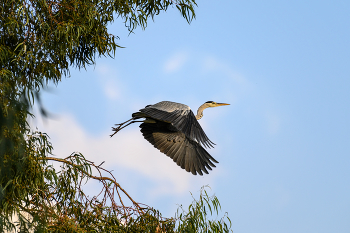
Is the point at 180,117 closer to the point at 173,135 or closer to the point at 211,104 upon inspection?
the point at 173,135

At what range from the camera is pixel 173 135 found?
5.32 metres

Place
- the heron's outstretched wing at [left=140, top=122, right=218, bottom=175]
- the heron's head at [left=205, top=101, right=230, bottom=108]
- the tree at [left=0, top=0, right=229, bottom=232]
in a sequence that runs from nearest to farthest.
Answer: the tree at [left=0, top=0, right=229, bottom=232] → the heron's outstretched wing at [left=140, top=122, right=218, bottom=175] → the heron's head at [left=205, top=101, right=230, bottom=108]

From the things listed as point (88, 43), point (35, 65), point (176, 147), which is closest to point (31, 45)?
point (35, 65)

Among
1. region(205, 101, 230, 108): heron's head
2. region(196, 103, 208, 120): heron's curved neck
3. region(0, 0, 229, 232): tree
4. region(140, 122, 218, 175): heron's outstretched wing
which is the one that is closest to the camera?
region(0, 0, 229, 232): tree

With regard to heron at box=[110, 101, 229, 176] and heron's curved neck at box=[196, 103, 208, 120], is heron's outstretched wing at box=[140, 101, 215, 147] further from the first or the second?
heron's curved neck at box=[196, 103, 208, 120]

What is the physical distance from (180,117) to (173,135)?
878 mm

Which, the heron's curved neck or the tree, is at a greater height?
the heron's curved neck

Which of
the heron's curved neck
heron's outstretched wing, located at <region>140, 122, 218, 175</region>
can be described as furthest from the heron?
the heron's curved neck

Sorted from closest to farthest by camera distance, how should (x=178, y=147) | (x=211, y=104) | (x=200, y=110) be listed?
(x=178, y=147), (x=200, y=110), (x=211, y=104)

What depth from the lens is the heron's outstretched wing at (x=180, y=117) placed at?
4.21 metres

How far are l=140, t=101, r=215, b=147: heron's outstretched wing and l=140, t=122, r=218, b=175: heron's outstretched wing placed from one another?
473 millimetres

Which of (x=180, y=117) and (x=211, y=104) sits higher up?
(x=211, y=104)

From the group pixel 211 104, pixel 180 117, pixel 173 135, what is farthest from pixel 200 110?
pixel 180 117

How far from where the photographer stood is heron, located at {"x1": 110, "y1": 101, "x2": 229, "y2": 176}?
4.55 m
